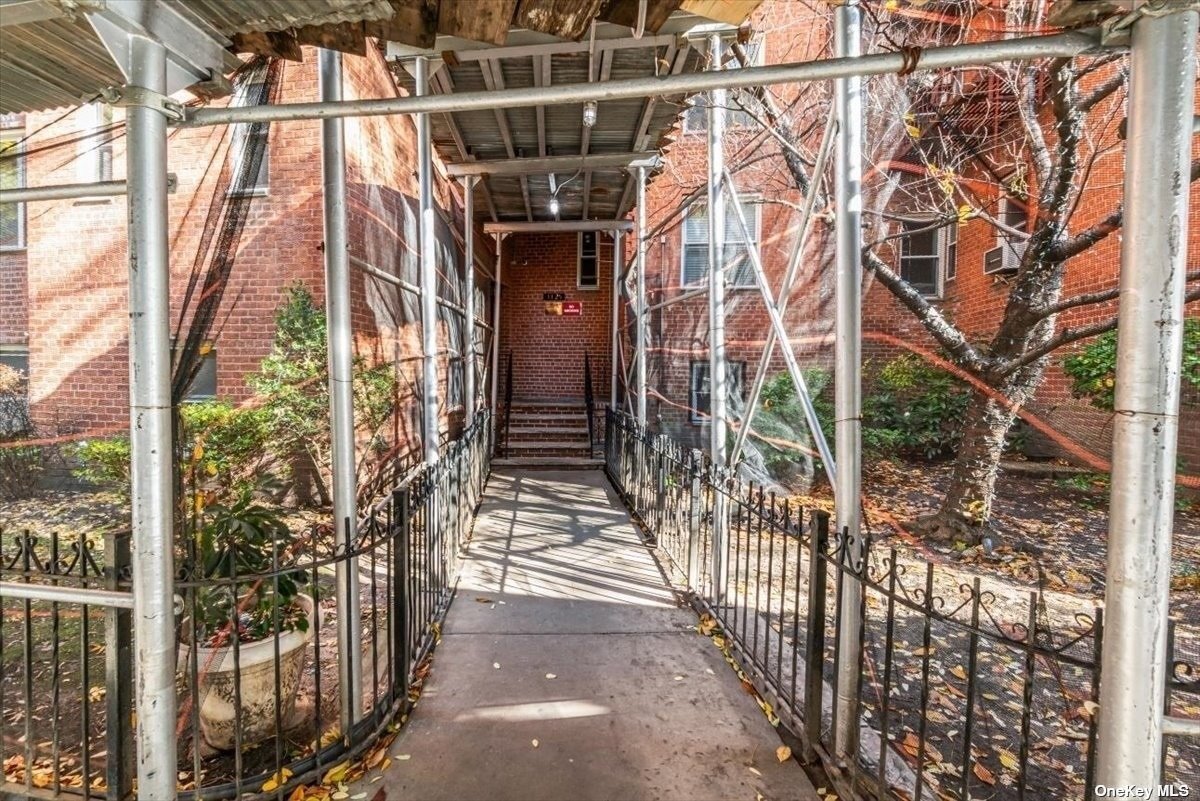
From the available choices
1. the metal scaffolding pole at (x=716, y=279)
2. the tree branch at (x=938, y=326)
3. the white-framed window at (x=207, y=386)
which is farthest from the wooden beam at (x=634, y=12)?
the white-framed window at (x=207, y=386)

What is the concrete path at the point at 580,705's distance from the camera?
231cm

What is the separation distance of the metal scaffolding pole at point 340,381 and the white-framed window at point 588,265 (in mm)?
10459

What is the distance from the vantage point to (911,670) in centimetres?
355

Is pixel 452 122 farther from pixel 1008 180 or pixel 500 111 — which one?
pixel 1008 180

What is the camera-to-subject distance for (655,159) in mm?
6254

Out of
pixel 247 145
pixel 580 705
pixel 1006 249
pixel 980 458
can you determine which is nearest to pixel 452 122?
pixel 247 145

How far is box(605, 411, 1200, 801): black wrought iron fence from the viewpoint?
6.18 ft

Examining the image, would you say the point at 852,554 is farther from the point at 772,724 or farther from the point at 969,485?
the point at 969,485

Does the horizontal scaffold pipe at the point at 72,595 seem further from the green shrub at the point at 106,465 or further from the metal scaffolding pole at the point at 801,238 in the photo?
the green shrub at the point at 106,465

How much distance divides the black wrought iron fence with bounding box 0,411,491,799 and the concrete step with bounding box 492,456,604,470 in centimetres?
560

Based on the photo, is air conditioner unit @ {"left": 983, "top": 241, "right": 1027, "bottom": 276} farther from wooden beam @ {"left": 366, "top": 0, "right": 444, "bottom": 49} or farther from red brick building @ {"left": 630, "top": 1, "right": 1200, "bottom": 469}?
wooden beam @ {"left": 366, "top": 0, "right": 444, "bottom": 49}

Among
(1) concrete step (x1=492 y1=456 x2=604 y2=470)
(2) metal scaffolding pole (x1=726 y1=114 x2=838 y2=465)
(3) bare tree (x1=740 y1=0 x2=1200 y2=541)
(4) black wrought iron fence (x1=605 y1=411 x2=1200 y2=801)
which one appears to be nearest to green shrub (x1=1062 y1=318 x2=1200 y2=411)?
(3) bare tree (x1=740 y1=0 x2=1200 y2=541)

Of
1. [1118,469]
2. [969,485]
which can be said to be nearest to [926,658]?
[1118,469]

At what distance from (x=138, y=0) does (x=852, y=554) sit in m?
3.05
